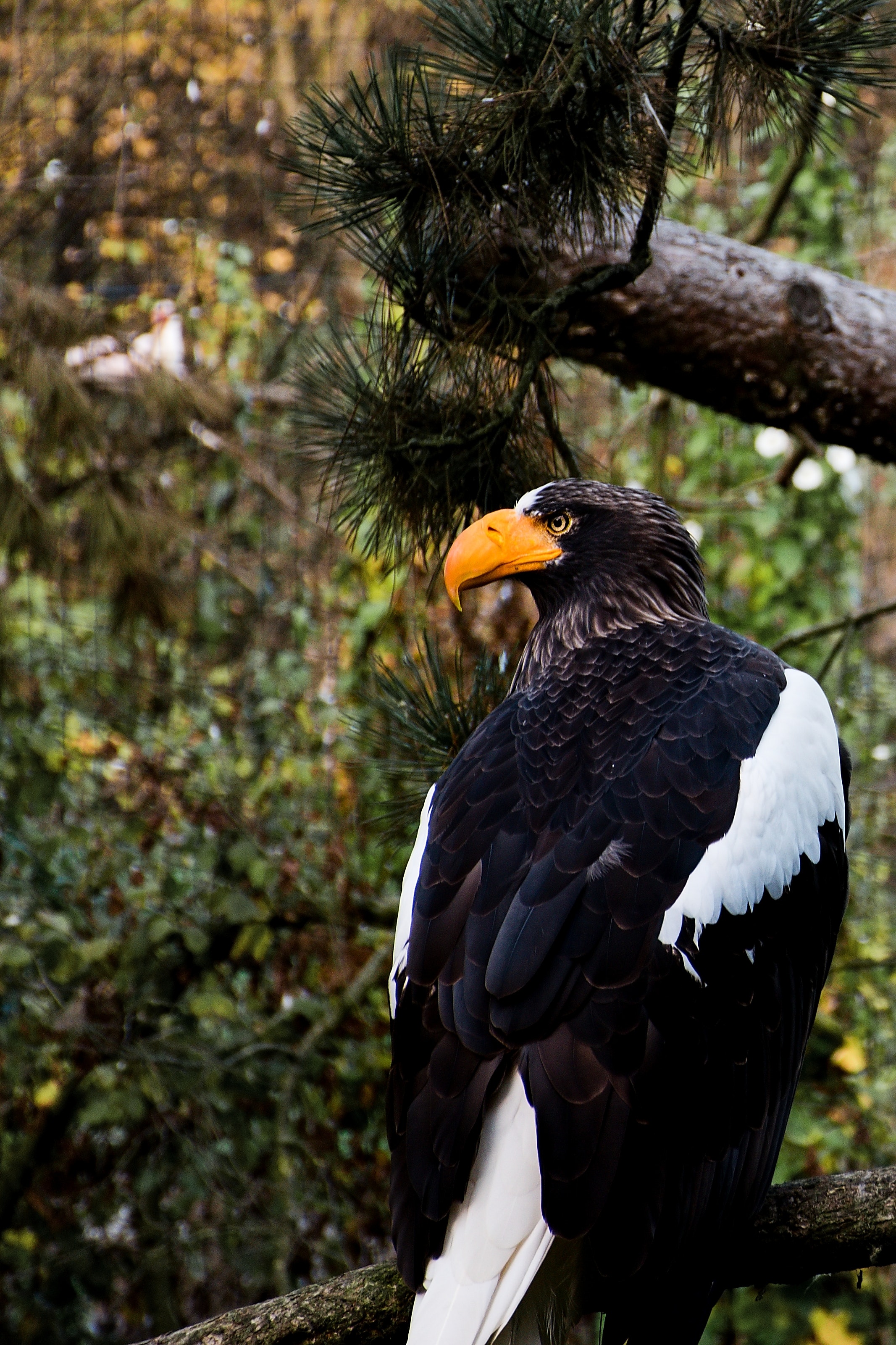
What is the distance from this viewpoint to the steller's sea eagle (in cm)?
158

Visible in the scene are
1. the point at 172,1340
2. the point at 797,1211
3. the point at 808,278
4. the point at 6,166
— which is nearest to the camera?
the point at 172,1340

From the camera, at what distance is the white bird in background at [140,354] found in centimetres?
485

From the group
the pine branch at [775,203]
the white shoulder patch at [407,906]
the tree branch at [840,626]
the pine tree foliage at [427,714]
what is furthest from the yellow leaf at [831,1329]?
the pine branch at [775,203]

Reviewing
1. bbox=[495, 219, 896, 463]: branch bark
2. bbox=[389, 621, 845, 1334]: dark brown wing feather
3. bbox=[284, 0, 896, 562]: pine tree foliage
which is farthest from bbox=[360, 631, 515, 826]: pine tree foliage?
bbox=[495, 219, 896, 463]: branch bark

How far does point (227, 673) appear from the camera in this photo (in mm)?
4613

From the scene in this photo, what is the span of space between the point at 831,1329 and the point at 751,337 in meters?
2.95

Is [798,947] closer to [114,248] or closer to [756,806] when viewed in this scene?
[756,806]

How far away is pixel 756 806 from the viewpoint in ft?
5.89

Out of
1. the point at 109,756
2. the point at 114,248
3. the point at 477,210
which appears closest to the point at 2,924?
the point at 109,756

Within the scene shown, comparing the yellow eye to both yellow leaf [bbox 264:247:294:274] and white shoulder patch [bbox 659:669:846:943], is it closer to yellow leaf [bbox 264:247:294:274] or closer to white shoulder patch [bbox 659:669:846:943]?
white shoulder patch [bbox 659:669:846:943]

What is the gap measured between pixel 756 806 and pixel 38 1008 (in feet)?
8.27

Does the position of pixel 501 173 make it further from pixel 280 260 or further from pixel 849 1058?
pixel 280 260

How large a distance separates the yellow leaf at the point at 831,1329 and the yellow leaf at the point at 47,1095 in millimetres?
2360

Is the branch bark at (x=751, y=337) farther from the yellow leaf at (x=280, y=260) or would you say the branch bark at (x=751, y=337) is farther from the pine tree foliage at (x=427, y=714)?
the yellow leaf at (x=280, y=260)
